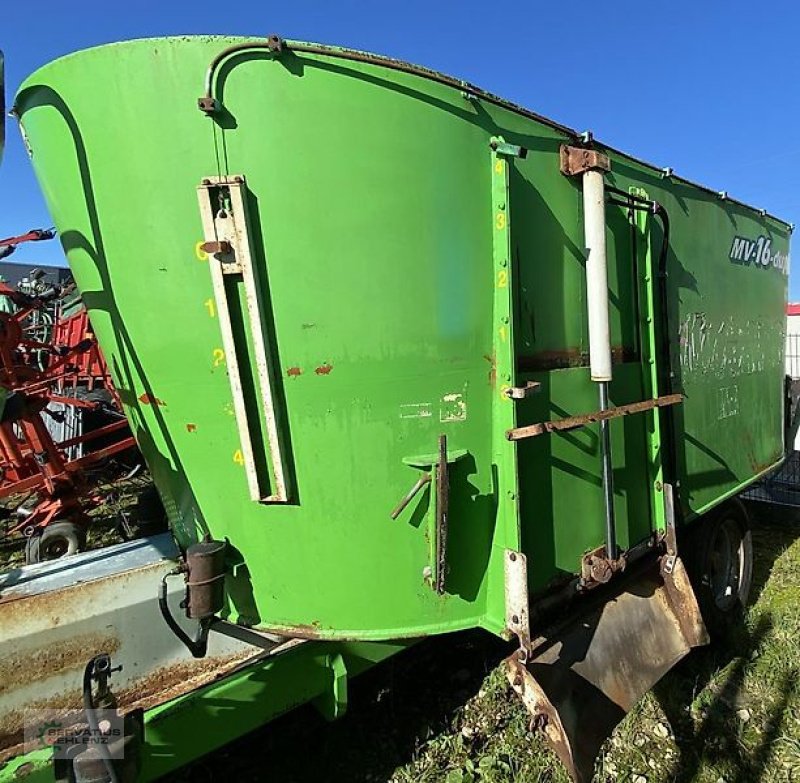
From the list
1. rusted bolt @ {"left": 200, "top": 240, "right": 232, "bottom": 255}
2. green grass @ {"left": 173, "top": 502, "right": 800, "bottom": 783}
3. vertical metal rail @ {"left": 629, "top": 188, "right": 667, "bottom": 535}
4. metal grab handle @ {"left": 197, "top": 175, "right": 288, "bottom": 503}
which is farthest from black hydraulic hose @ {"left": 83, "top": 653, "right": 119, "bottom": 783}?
vertical metal rail @ {"left": 629, "top": 188, "right": 667, "bottom": 535}

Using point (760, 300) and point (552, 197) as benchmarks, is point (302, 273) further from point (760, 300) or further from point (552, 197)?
point (760, 300)

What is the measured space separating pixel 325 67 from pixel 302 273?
27.1 inches

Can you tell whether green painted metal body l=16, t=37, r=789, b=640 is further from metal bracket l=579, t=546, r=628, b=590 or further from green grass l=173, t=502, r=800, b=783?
green grass l=173, t=502, r=800, b=783

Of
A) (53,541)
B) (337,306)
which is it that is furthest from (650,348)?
(53,541)

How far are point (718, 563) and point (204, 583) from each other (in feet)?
12.9

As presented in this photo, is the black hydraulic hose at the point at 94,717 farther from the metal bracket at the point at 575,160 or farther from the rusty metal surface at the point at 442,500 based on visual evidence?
the metal bracket at the point at 575,160

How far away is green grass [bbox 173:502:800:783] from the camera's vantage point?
2744 millimetres

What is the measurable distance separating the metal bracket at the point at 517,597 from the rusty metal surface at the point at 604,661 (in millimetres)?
88

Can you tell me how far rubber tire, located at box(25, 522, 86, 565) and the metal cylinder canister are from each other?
440 cm

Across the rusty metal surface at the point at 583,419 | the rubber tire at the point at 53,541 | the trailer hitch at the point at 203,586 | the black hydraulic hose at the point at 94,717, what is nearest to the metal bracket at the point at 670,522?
the rusty metal surface at the point at 583,419

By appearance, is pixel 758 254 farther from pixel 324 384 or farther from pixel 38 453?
pixel 38 453

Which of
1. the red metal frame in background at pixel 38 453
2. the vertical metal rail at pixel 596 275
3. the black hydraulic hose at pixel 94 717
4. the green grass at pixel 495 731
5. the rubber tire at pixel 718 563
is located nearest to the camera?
the black hydraulic hose at pixel 94 717

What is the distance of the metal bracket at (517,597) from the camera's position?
7.07 ft

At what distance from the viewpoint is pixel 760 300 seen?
4477mm
